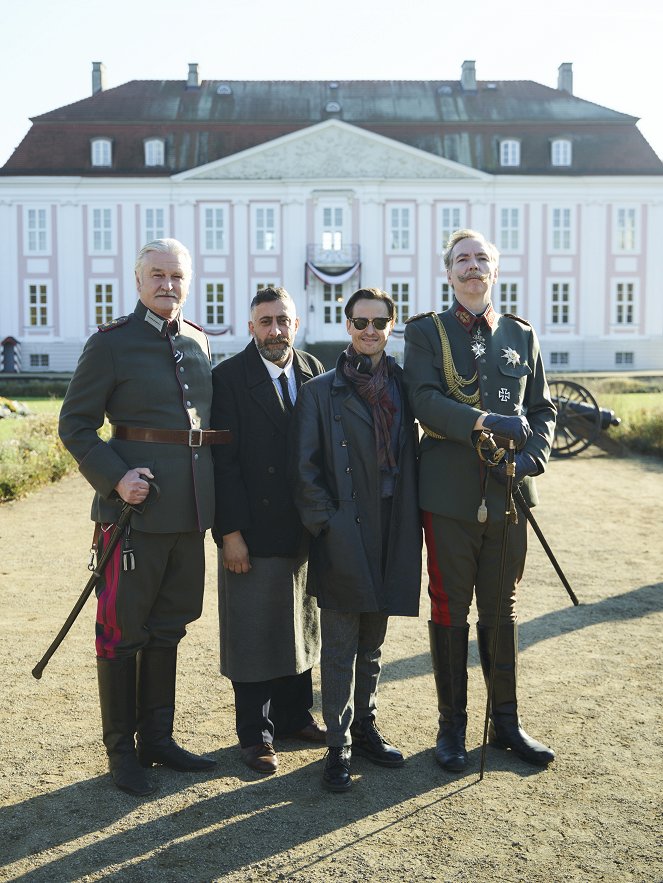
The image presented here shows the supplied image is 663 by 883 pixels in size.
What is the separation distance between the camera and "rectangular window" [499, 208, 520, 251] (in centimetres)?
4256

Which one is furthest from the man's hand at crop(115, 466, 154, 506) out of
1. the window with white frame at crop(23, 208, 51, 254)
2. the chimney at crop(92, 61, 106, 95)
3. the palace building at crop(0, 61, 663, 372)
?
the chimney at crop(92, 61, 106, 95)

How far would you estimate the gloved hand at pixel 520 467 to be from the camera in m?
3.87

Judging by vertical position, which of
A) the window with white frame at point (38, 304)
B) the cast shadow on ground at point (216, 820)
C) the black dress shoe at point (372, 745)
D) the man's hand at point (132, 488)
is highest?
the window with white frame at point (38, 304)

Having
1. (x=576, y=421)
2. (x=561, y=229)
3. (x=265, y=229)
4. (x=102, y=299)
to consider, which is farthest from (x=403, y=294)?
(x=576, y=421)

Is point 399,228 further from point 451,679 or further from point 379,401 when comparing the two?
point 451,679

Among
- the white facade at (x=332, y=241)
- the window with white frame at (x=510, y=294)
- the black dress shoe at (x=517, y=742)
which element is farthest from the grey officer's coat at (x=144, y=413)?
the window with white frame at (x=510, y=294)

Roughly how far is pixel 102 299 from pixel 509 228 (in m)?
19.0

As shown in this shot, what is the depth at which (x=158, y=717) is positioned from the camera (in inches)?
153

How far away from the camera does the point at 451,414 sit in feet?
12.4

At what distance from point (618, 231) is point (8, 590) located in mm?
40653

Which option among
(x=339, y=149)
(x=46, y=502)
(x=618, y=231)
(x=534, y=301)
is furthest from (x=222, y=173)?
(x=46, y=502)

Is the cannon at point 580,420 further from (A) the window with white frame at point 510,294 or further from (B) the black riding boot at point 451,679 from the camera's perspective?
(A) the window with white frame at point 510,294

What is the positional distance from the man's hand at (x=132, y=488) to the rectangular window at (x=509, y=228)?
134 ft

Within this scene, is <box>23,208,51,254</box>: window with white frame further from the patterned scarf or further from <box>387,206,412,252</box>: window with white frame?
the patterned scarf
